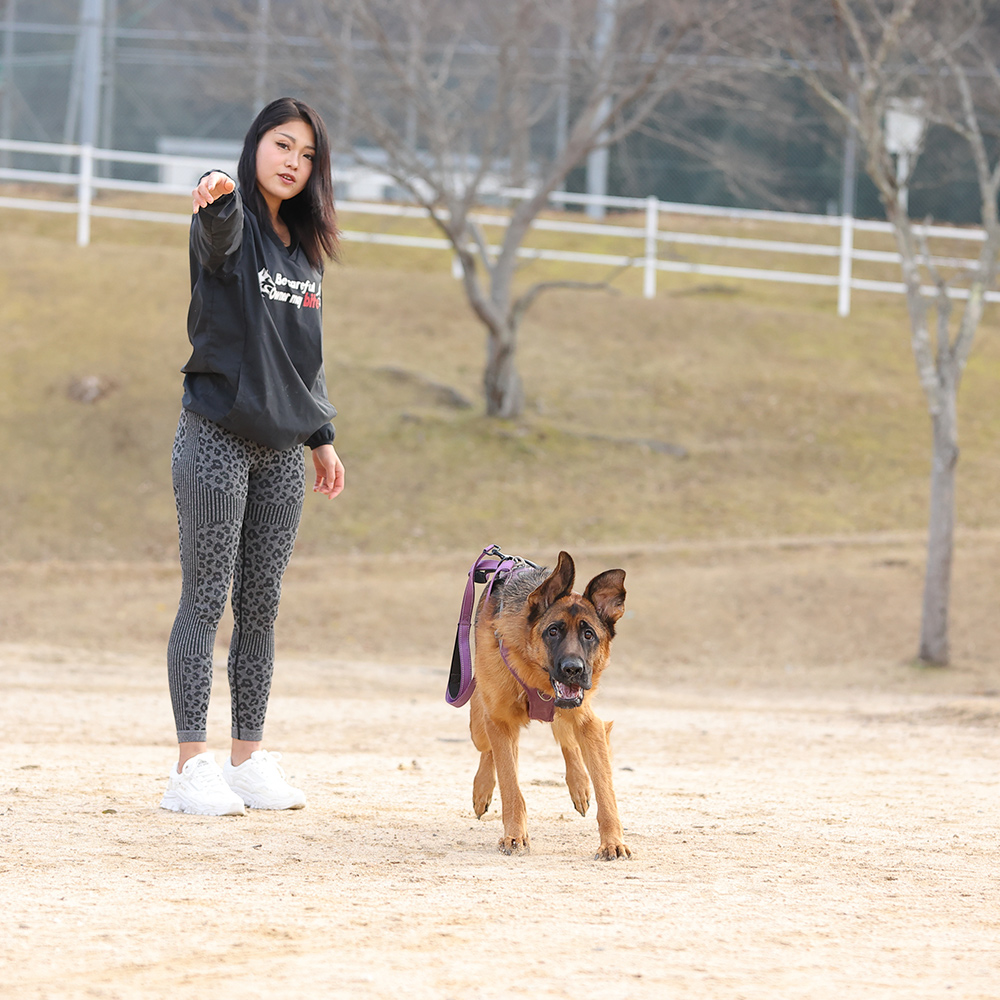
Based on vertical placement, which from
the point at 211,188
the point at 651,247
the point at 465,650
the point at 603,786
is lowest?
the point at 603,786

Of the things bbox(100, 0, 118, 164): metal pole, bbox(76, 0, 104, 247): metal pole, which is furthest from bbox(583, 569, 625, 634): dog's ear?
bbox(100, 0, 118, 164): metal pole

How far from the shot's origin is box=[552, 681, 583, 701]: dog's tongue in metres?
3.88

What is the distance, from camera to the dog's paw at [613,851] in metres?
4.03

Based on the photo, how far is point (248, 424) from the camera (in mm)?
4230

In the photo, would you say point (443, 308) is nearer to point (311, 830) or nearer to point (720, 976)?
point (311, 830)

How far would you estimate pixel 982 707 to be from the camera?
9117mm

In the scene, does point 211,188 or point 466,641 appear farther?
point 466,641

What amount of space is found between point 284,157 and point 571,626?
1.94 m

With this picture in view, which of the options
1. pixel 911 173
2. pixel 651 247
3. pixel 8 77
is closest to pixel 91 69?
pixel 8 77

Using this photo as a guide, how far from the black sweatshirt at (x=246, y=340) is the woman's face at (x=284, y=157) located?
151 mm

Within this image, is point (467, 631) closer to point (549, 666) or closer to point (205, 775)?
point (549, 666)

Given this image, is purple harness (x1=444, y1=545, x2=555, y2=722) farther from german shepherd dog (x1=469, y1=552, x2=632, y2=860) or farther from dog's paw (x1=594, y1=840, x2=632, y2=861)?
dog's paw (x1=594, y1=840, x2=632, y2=861)

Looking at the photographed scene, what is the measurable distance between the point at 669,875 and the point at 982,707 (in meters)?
6.12

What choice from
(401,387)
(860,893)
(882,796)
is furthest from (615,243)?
(860,893)
